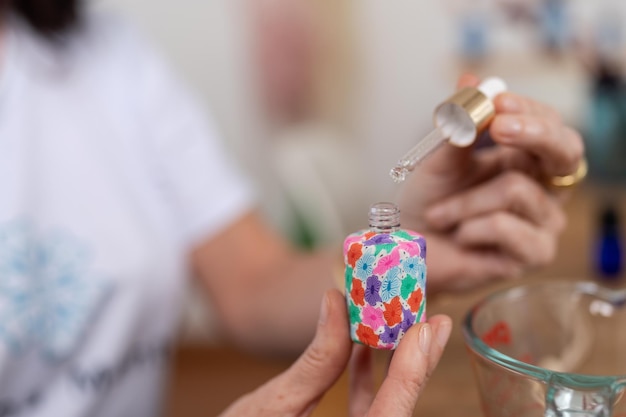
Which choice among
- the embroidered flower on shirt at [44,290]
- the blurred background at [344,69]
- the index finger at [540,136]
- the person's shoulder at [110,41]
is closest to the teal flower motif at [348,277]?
the index finger at [540,136]

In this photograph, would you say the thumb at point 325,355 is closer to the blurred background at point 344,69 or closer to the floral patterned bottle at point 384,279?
the floral patterned bottle at point 384,279

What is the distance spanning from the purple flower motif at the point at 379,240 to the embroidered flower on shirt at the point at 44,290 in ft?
1.15

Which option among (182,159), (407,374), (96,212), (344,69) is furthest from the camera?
(344,69)

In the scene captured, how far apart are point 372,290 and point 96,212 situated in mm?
382

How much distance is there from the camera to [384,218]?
0.99ft

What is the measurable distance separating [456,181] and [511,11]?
99 centimetres

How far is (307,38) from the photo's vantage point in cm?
138

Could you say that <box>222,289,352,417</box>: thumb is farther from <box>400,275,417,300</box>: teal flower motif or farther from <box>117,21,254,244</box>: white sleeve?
<box>117,21,254,244</box>: white sleeve

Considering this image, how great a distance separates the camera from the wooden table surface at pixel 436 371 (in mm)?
429

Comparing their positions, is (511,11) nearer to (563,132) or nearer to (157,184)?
(157,184)

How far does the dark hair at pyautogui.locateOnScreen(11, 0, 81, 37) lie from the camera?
68cm

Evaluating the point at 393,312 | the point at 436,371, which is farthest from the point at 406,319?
the point at 436,371

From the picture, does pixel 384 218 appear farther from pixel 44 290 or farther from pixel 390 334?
pixel 44 290

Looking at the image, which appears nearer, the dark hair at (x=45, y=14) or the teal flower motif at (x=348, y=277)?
the teal flower motif at (x=348, y=277)
